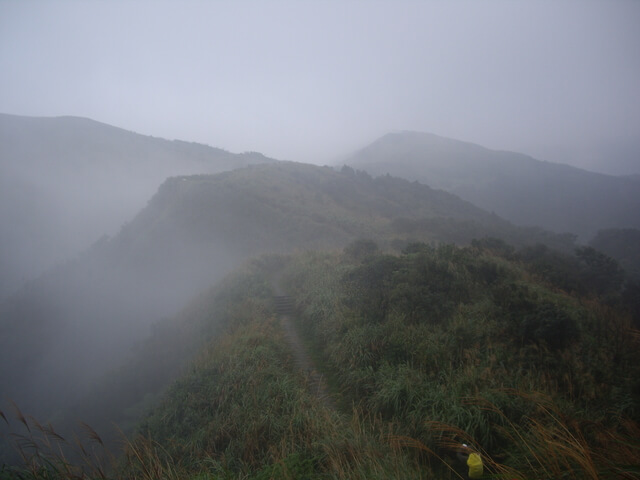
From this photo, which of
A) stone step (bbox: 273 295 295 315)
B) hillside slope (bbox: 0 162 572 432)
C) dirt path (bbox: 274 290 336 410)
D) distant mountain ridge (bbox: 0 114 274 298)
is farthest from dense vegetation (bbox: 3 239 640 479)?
distant mountain ridge (bbox: 0 114 274 298)

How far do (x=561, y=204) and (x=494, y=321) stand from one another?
77095 millimetres

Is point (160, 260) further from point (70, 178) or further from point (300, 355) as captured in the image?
point (70, 178)

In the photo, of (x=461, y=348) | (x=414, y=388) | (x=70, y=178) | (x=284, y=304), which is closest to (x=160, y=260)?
(x=284, y=304)

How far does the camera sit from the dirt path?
21.2 ft

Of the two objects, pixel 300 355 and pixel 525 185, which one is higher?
pixel 525 185

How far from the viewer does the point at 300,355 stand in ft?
28.5

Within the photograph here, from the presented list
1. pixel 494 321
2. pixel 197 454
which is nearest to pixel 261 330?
pixel 197 454

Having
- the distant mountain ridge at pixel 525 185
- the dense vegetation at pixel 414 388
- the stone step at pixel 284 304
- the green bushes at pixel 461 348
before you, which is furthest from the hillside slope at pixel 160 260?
the distant mountain ridge at pixel 525 185

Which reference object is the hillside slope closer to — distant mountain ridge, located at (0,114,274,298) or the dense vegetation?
the dense vegetation

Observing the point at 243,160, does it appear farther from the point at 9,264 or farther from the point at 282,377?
the point at 282,377

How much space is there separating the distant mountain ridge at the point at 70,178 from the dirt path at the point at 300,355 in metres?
56.7

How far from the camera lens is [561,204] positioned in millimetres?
66938

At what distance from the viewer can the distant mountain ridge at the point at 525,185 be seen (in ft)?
196

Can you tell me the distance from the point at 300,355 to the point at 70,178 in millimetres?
96512
